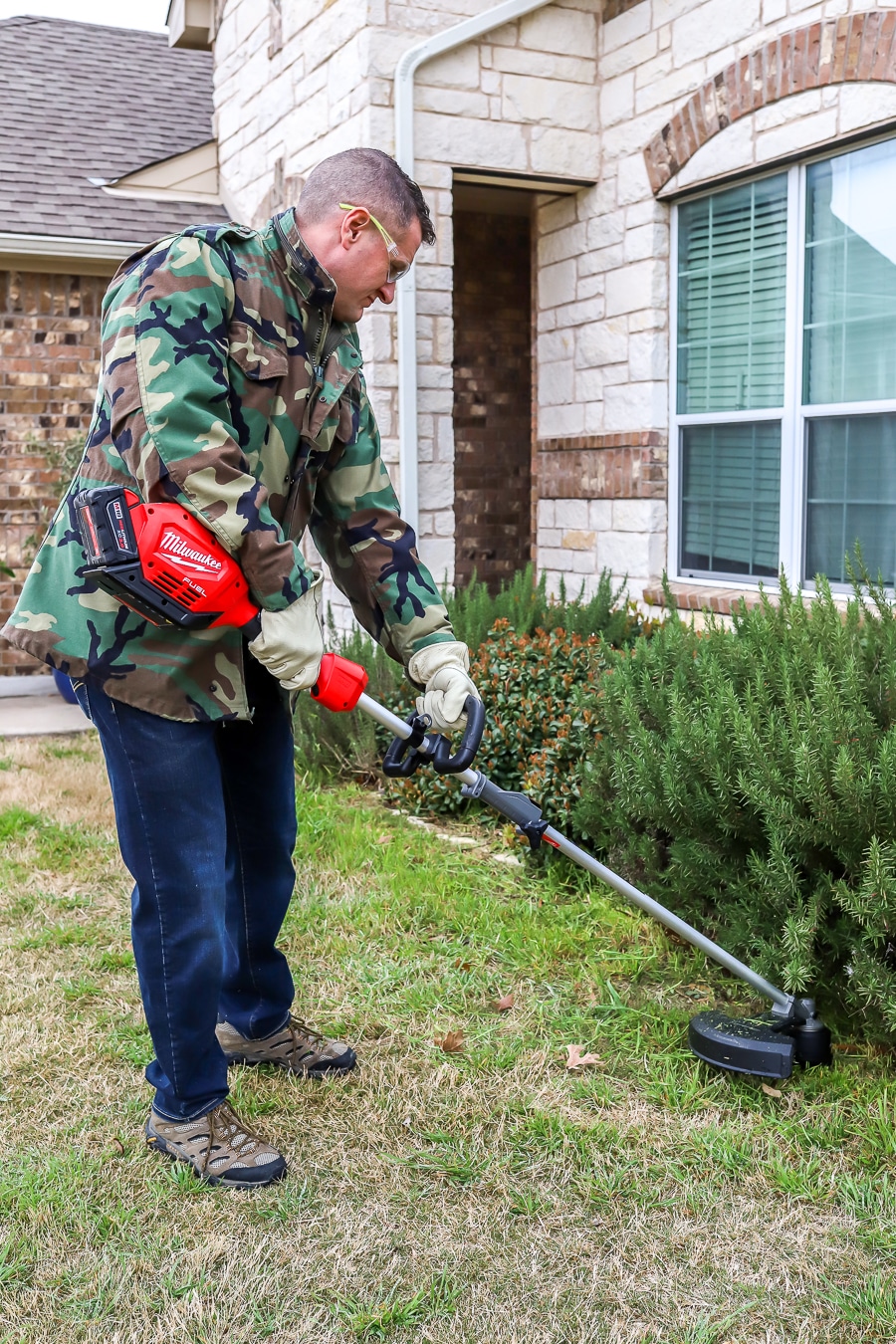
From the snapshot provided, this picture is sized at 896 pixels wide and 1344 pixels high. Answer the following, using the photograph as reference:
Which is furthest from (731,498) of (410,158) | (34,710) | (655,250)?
Result: (34,710)

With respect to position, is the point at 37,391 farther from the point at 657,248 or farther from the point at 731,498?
the point at 731,498

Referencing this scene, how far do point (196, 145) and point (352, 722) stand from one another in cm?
538

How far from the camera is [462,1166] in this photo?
2.65 m

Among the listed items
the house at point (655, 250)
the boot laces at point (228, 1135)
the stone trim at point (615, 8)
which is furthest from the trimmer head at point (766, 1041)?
the stone trim at point (615, 8)

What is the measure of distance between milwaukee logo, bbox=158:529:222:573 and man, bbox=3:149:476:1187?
59mm

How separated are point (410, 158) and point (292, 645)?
4460 mm

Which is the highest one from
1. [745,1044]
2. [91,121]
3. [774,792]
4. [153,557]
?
[91,121]

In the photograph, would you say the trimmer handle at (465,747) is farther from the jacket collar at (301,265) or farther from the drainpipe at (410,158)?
the drainpipe at (410,158)

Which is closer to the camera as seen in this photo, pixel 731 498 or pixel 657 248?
pixel 731 498

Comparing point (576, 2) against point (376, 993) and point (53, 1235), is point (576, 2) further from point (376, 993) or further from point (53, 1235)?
point (53, 1235)

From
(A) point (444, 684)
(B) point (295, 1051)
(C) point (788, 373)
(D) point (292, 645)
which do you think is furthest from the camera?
(C) point (788, 373)

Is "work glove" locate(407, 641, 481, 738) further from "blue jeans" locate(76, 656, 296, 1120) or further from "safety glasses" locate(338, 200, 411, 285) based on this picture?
"safety glasses" locate(338, 200, 411, 285)

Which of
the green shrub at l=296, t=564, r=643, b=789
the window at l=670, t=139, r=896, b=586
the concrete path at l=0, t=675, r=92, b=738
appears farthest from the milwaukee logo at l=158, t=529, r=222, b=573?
the concrete path at l=0, t=675, r=92, b=738

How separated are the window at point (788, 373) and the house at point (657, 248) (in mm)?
11
